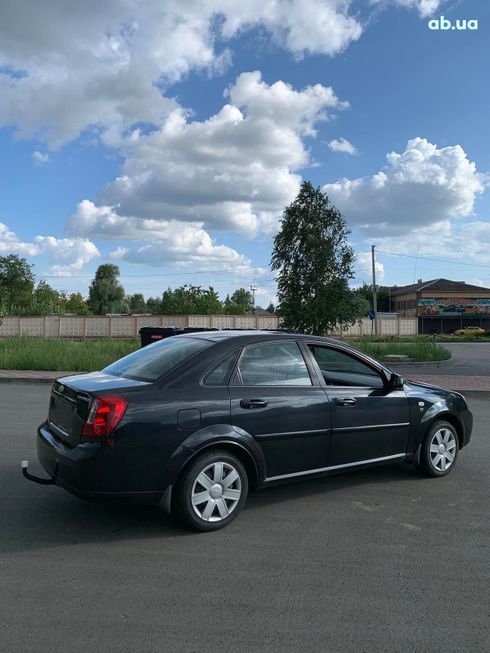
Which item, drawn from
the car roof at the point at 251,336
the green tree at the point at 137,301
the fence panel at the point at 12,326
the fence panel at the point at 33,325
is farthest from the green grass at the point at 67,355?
the green tree at the point at 137,301

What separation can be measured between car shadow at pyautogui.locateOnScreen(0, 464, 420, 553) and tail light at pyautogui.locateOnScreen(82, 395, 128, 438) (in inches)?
23.0

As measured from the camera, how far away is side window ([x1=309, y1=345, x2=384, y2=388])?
5039mm

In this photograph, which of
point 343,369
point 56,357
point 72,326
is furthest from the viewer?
point 72,326

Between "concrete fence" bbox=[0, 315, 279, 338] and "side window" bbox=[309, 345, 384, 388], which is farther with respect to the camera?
"concrete fence" bbox=[0, 315, 279, 338]

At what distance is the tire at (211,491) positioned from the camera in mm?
4074

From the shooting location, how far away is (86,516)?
4508 millimetres

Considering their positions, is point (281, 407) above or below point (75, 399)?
below

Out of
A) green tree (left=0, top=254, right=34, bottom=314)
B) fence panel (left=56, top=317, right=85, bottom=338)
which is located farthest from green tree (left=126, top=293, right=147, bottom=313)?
fence panel (left=56, top=317, right=85, bottom=338)

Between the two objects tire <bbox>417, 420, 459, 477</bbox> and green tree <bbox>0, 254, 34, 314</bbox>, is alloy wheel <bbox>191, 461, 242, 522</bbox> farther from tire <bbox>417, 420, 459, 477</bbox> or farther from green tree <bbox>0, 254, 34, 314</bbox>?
green tree <bbox>0, 254, 34, 314</bbox>

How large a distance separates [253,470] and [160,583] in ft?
4.07

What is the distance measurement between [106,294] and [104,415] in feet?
336

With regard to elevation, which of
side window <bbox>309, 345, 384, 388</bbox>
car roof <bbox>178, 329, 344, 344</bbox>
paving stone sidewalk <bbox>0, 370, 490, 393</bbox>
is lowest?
paving stone sidewalk <bbox>0, 370, 490, 393</bbox>

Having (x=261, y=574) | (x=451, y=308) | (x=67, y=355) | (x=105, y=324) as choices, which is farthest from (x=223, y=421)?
(x=451, y=308)

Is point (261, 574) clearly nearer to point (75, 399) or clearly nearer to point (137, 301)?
point (75, 399)
